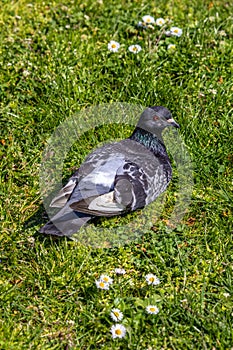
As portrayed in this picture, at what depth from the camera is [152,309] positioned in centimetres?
404

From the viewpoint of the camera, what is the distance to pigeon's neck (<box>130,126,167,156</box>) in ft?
16.8

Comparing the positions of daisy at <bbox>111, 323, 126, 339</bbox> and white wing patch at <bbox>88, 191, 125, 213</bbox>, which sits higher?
white wing patch at <bbox>88, 191, 125, 213</bbox>

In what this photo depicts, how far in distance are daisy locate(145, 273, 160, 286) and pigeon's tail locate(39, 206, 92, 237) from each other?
65cm

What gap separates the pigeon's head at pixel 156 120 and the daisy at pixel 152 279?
1386 mm

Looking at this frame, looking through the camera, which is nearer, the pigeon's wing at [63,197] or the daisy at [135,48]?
Result: the pigeon's wing at [63,197]

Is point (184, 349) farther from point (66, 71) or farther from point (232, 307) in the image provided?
point (66, 71)

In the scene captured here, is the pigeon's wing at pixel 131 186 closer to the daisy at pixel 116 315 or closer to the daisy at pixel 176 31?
the daisy at pixel 116 315

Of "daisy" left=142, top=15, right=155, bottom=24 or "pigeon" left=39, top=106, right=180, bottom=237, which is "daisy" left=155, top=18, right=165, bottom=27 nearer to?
"daisy" left=142, top=15, right=155, bottom=24

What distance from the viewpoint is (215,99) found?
18.5 ft

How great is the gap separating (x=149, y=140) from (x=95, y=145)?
51 centimetres

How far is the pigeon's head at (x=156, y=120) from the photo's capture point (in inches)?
201

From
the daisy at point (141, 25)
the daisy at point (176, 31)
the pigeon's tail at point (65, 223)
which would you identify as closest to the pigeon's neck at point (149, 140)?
the pigeon's tail at point (65, 223)

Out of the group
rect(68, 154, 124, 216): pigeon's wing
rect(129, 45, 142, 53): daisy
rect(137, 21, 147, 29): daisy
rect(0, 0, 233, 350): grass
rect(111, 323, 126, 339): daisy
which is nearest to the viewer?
rect(111, 323, 126, 339): daisy

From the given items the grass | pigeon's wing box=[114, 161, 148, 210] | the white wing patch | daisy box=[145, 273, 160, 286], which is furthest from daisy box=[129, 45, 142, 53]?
daisy box=[145, 273, 160, 286]
